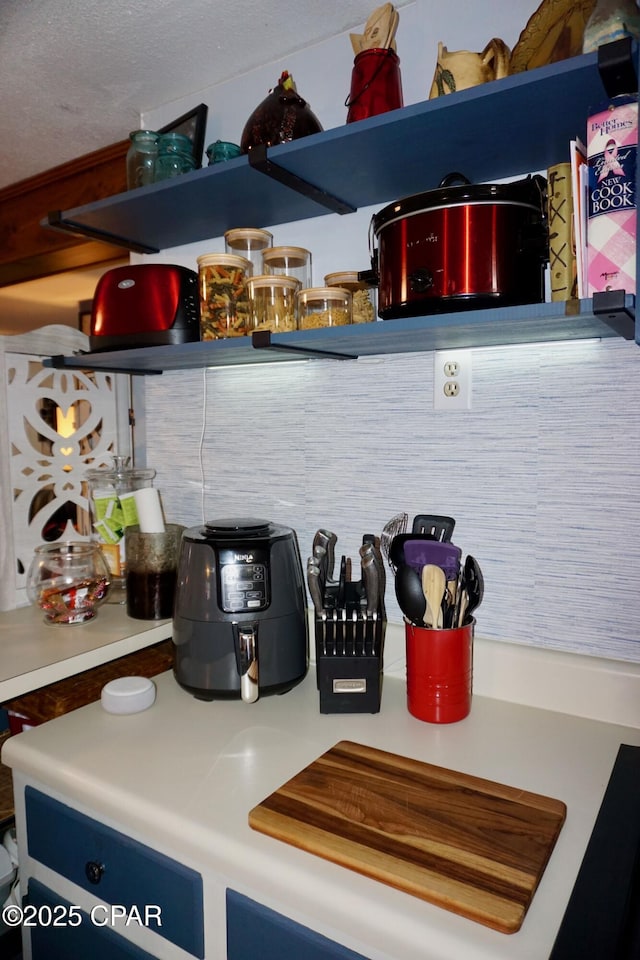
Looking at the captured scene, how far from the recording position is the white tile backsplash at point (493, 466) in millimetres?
1112

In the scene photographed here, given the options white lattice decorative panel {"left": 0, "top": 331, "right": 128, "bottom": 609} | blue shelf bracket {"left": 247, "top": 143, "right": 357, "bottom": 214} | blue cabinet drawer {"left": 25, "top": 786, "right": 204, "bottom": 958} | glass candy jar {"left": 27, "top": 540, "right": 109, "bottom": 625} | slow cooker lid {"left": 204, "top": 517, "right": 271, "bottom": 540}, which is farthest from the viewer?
white lattice decorative panel {"left": 0, "top": 331, "right": 128, "bottom": 609}

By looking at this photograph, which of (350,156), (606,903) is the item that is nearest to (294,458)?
(350,156)

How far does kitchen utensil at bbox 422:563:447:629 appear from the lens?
1.07 meters

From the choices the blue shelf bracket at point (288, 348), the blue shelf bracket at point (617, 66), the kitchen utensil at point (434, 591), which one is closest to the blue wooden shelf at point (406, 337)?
the blue shelf bracket at point (288, 348)

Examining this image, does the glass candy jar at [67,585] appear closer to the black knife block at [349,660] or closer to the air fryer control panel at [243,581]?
the air fryer control panel at [243,581]

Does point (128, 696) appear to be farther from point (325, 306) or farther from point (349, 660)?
point (325, 306)

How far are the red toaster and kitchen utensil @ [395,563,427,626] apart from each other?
2.25 feet

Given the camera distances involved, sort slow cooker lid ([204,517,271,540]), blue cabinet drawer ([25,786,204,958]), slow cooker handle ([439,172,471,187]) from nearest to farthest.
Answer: blue cabinet drawer ([25,786,204,958]), slow cooker handle ([439,172,471,187]), slow cooker lid ([204,517,271,540])

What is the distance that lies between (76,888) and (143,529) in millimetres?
698

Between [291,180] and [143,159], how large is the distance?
1.39ft

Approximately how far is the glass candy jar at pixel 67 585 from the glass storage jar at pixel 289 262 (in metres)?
0.77

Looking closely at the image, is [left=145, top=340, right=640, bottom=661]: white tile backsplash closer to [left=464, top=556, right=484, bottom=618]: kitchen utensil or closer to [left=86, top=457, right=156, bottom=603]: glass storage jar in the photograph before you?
[left=464, top=556, right=484, bottom=618]: kitchen utensil

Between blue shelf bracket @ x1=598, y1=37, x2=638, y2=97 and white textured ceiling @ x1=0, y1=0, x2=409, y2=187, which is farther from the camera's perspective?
white textured ceiling @ x1=0, y1=0, x2=409, y2=187

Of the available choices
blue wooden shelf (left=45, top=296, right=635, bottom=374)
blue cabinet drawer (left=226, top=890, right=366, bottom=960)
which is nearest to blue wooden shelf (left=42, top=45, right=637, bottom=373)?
blue wooden shelf (left=45, top=296, right=635, bottom=374)
